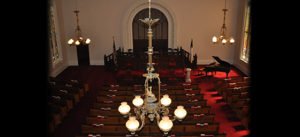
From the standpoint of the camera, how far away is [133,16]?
580 inches

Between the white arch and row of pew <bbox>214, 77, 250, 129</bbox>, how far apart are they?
561cm

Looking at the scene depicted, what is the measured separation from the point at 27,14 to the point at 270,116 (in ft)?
9.96

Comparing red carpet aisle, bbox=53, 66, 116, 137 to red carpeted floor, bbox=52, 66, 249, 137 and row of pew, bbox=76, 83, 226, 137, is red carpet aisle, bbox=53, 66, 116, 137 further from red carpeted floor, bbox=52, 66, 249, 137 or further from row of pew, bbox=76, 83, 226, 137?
row of pew, bbox=76, 83, 226, 137

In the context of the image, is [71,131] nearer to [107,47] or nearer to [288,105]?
[288,105]

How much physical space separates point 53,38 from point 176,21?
Answer: 8126 millimetres

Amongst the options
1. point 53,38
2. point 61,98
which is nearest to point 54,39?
point 53,38

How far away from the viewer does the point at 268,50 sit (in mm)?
2266

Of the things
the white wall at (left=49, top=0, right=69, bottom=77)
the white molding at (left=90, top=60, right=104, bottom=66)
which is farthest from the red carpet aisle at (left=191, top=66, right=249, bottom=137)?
the white wall at (left=49, top=0, right=69, bottom=77)

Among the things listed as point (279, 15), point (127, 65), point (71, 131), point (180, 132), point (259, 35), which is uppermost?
point (279, 15)

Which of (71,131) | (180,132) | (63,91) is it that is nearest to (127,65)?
(63,91)

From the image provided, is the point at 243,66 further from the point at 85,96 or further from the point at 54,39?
the point at 54,39

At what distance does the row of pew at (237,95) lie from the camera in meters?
7.67

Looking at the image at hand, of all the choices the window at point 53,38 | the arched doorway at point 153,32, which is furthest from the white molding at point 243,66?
the window at point 53,38

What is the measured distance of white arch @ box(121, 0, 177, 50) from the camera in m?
14.5
